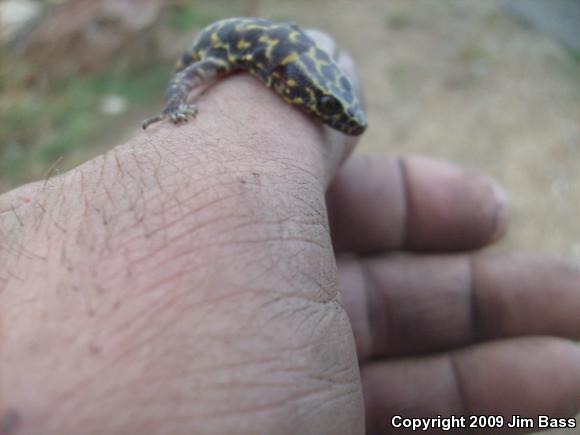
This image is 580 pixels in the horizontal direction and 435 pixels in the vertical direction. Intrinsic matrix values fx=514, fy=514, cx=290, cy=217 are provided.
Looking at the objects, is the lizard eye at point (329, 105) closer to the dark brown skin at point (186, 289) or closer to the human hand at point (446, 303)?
the dark brown skin at point (186, 289)

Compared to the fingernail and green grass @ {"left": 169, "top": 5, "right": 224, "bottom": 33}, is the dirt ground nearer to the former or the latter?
green grass @ {"left": 169, "top": 5, "right": 224, "bottom": 33}

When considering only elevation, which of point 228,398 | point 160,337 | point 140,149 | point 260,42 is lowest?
point 228,398

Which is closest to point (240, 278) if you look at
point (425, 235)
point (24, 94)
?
point (425, 235)

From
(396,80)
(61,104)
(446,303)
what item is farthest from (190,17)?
(446,303)

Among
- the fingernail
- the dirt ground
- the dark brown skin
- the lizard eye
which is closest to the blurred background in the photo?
the dirt ground

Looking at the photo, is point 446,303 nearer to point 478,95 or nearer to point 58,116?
point 478,95

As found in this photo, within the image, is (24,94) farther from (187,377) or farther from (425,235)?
(187,377)

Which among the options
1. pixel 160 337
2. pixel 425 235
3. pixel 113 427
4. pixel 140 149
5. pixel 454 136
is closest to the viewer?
pixel 113 427
